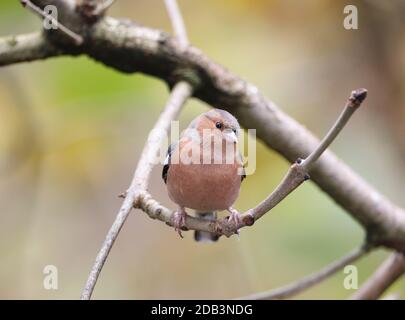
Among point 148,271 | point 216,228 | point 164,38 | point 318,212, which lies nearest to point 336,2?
point 318,212

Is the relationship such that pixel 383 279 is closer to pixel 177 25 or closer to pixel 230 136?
pixel 230 136

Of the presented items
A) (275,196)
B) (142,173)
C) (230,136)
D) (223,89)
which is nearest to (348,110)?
(275,196)

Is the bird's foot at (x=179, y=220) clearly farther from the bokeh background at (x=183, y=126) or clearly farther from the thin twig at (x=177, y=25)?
the bokeh background at (x=183, y=126)

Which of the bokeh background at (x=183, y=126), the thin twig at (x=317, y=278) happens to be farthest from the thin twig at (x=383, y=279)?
the bokeh background at (x=183, y=126)

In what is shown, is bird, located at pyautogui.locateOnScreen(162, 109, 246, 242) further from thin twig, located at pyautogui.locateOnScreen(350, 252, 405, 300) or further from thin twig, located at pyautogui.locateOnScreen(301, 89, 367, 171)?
thin twig, located at pyautogui.locateOnScreen(350, 252, 405, 300)

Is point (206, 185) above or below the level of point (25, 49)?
below

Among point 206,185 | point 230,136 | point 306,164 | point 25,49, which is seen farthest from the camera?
point 25,49
